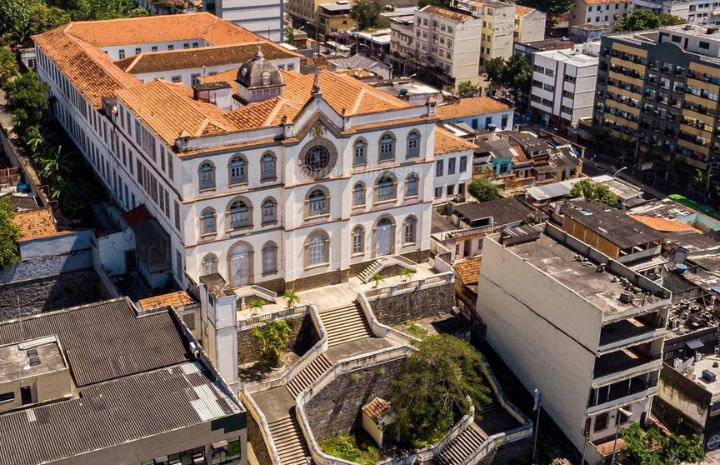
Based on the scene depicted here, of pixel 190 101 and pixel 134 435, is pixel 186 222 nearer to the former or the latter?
pixel 190 101

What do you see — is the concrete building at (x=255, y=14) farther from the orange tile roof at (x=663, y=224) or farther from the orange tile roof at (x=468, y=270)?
the orange tile roof at (x=468, y=270)

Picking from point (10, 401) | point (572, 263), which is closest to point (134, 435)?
point (10, 401)

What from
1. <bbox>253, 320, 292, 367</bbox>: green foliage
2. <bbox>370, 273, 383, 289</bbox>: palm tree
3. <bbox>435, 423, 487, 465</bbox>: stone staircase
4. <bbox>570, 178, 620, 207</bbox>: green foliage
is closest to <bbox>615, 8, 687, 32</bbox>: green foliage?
<bbox>570, 178, 620, 207</bbox>: green foliage

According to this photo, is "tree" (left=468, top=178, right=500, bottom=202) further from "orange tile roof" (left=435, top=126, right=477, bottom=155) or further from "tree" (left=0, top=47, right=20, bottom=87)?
"tree" (left=0, top=47, right=20, bottom=87)

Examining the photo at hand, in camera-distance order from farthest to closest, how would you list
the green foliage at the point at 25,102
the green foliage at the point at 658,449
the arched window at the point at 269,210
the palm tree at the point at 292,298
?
the green foliage at the point at 25,102 → the arched window at the point at 269,210 → the palm tree at the point at 292,298 → the green foliage at the point at 658,449

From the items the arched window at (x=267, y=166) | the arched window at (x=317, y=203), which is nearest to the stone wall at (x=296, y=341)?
the arched window at (x=317, y=203)
